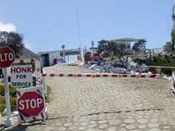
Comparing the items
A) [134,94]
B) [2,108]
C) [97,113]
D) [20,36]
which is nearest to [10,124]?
[97,113]

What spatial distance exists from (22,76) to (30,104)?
4.63 ft

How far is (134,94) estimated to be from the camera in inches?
598

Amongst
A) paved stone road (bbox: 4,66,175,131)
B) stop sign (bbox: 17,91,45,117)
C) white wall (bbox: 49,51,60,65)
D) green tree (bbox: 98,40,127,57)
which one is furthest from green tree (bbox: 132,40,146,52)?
stop sign (bbox: 17,91,45,117)

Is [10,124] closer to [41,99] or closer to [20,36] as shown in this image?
[41,99]

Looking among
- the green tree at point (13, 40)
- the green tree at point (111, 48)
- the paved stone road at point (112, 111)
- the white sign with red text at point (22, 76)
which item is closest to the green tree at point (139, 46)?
the green tree at point (111, 48)

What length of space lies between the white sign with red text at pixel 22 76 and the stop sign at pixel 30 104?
112 centimetres

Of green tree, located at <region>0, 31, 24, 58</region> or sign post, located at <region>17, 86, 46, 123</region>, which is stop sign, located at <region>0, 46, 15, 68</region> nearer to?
sign post, located at <region>17, 86, 46, 123</region>

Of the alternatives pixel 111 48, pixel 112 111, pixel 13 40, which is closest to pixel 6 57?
pixel 112 111

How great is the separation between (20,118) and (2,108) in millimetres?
3668

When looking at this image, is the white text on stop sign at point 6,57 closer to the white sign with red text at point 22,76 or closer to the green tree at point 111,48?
the white sign with red text at point 22,76

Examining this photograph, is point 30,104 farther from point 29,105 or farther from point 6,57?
point 6,57

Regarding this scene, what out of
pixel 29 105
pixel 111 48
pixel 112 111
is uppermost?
pixel 111 48

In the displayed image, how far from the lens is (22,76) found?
38.4 ft

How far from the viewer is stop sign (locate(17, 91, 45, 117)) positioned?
10.6 metres
